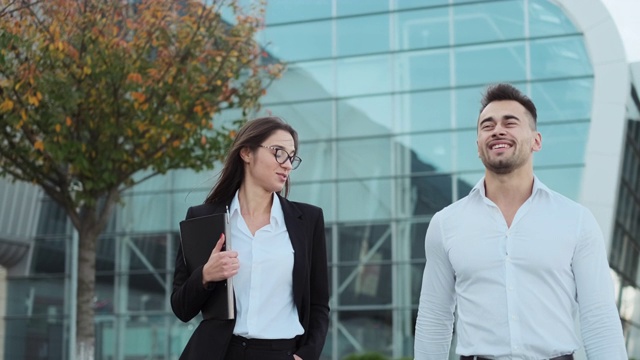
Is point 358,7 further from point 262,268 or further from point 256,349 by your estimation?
point 256,349

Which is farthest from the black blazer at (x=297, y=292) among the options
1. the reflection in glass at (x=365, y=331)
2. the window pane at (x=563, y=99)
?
the reflection in glass at (x=365, y=331)

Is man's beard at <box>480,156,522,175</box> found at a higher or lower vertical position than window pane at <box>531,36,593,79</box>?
lower

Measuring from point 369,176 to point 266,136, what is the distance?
20.1 m

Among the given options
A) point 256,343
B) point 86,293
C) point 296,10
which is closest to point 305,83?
point 296,10

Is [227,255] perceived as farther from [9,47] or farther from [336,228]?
[336,228]

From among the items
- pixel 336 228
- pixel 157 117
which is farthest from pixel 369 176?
pixel 157 117

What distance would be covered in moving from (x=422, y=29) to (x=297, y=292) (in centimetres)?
2067

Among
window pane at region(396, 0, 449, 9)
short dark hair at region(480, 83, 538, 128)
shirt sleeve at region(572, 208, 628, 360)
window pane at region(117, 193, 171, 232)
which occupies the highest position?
window pane at region(396, 0, 449, 9)

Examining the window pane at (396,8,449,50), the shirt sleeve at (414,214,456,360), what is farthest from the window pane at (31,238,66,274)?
the shirt sleeve at (414,214,456,360)

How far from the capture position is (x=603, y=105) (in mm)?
23656

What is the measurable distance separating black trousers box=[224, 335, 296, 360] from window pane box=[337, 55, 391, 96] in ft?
67.8

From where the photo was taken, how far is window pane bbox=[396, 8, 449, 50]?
82.3ft

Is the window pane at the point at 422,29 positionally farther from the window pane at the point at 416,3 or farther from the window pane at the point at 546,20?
the window pane at the point at 546,20

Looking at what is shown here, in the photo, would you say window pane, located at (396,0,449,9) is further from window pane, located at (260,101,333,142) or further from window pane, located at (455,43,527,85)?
window pane, located at (260,101,333,142)
